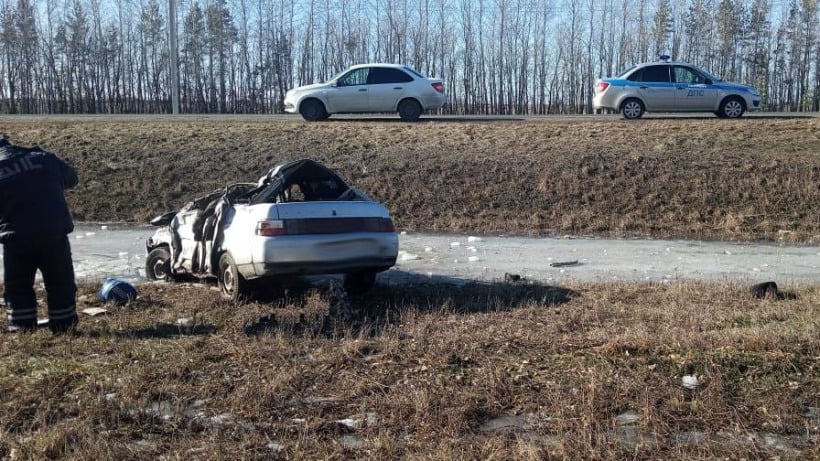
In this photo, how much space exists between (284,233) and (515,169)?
32.6 ft

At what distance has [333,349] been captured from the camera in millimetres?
5590

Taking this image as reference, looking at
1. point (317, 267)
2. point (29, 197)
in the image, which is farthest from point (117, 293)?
point (317, 267)

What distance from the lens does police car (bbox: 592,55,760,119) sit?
2092 cm

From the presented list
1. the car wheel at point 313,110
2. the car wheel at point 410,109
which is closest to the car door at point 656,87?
the car wheel at point 410,109

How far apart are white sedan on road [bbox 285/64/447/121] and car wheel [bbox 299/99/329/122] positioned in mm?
31

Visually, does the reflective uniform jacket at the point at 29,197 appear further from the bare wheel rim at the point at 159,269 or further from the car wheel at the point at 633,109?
the car wheel at the point at 633,109

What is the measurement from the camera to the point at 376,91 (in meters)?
21.5

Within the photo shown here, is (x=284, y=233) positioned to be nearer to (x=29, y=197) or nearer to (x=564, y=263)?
(x=29, y=197)

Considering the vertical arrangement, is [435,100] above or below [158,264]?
above

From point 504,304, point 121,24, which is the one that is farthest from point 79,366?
point 121,24

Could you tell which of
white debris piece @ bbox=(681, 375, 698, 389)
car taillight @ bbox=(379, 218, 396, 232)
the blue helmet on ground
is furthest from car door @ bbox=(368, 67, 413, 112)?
white debris piece @ bbox=(681, 375, 698, 389)

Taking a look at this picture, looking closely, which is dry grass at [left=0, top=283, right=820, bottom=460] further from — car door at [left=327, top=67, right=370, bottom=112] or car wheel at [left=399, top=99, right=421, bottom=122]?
car wheel at [left=399, top=99, right=421, bottom=122]

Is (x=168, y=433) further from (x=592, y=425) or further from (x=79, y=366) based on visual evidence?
(x=592, y=425)

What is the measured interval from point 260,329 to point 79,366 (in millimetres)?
1564
